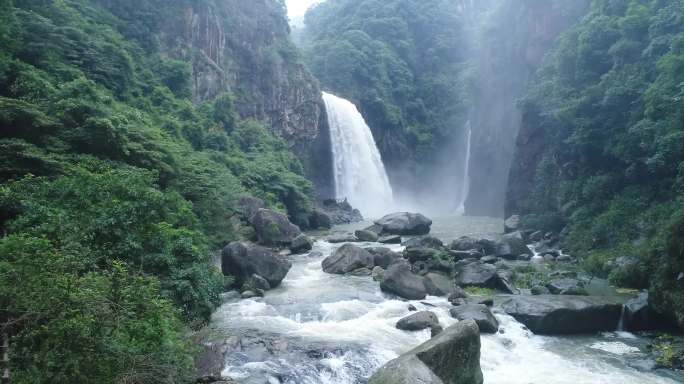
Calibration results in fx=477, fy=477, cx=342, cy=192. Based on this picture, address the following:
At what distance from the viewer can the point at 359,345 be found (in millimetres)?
10773

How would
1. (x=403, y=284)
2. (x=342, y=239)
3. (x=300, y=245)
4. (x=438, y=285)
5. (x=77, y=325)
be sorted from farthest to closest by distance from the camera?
(x=342, y=239), (x=300, y=245), (x=438, y=285), (x=403, y=284), (x=77, y=325)

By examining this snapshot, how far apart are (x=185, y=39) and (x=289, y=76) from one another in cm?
1097

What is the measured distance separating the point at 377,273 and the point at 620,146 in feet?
41.3

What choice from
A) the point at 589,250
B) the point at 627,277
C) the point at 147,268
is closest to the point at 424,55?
the point at 589,250

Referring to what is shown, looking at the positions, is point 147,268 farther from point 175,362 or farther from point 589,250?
point 589,250

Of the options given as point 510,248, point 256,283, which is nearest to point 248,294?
point 256,283

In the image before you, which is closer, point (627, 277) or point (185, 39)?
point (627, 277)

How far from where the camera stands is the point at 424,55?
6359 cm

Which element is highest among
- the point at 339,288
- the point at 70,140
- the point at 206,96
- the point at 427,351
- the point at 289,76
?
the point at 289,76

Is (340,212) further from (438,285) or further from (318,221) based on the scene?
(438,285)

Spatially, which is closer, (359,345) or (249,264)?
(359,345)

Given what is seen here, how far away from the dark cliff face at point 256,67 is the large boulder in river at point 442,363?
31.0 meters

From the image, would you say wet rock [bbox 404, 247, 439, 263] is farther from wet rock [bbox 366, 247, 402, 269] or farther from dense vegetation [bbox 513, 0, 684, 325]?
dense vegetation [bbox 513, 0, 684, 325]

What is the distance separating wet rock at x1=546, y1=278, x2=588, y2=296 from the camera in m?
14.6
